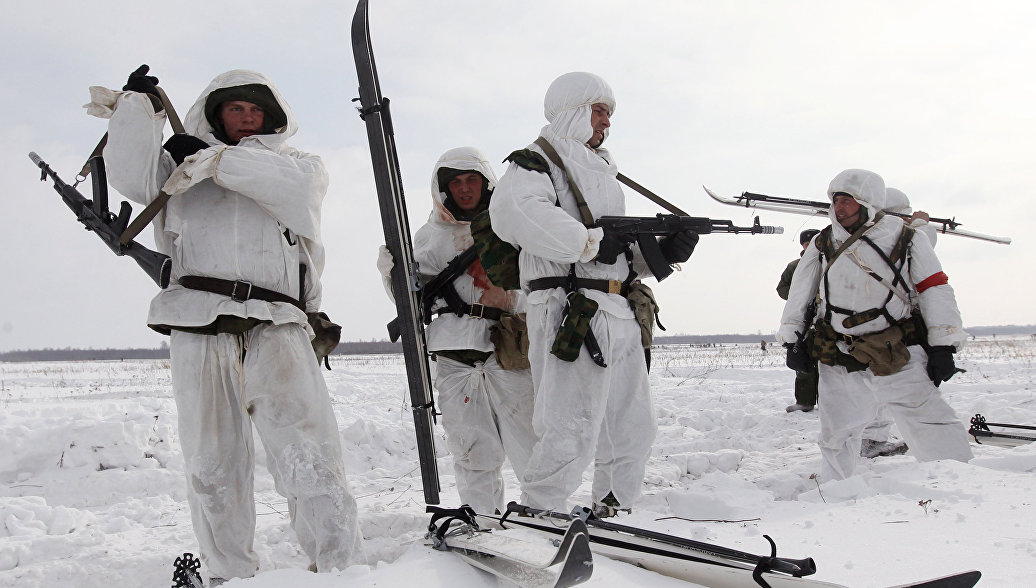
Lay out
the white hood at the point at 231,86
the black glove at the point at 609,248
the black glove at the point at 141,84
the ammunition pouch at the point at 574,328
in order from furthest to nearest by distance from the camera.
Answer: the black glove at the point at 609,248
the ammunition pouch at the point at 574,328
the white hood at the point at 231,86
the black glove at the point at 141,84

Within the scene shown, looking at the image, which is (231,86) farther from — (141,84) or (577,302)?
(577,302)

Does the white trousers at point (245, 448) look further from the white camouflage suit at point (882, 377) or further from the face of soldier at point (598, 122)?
the white camouflage suit at point (882, 377)

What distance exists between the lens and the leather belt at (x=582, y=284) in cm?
338

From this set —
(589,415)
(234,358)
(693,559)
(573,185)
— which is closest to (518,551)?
(693,559)

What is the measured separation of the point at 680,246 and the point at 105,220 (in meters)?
2.69

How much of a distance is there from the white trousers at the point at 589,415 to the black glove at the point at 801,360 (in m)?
2.36

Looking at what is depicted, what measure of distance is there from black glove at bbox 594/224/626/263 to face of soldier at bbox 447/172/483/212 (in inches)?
49.8

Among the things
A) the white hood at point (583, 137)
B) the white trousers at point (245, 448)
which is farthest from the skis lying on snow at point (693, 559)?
the white hood at point (583, 137)

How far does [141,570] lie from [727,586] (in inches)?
121

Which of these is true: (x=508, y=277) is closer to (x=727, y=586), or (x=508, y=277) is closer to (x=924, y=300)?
(x=727, y=586)

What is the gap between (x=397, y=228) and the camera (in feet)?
12.4

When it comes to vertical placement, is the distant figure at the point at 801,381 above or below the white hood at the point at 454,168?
below

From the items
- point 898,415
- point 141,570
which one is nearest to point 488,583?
point 141,570

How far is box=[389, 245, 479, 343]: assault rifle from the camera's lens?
410cm
